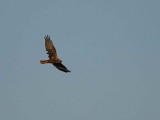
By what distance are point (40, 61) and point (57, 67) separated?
390 cm

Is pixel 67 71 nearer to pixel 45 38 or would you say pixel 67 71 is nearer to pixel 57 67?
pixel 57 67

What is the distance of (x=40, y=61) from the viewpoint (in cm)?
5631

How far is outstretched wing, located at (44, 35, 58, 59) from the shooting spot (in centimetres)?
5738

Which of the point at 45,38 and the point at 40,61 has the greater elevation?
the point at 45,38

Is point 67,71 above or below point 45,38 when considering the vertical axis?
below

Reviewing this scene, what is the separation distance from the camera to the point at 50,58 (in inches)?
2266

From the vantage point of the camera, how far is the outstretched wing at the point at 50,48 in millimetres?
57375

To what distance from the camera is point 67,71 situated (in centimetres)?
5975

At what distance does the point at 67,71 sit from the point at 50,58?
3.86 meters

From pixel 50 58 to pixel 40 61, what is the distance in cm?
190

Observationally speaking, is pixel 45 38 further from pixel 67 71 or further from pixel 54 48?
pixel 67 71

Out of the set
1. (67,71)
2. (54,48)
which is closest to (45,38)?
(54,48)

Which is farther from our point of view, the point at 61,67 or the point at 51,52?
the point at 61,67

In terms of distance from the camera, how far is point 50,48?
5750 cm
